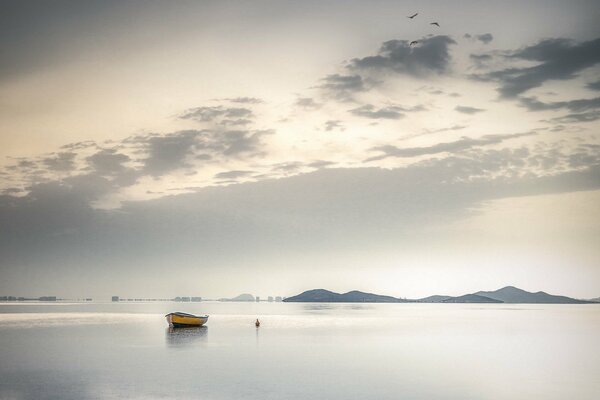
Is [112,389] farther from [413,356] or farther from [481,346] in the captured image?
[481,346]

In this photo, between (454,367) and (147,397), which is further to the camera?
(454,367)

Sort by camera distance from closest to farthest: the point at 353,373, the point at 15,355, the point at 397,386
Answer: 1. the point at 397,386
2. the point at 353,373
3. the point at 15,355

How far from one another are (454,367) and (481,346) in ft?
76.1

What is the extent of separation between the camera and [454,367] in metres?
50.0

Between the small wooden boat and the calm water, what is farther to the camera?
the small wooden boat

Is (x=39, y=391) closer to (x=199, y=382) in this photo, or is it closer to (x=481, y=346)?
(x=199, y=382)

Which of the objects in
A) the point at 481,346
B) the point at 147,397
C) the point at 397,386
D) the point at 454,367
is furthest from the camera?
the point at 481,346

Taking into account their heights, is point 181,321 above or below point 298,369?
above

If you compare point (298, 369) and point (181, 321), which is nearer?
point (298, 369)

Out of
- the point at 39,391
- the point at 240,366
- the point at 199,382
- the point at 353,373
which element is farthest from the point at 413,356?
the point at 39,391

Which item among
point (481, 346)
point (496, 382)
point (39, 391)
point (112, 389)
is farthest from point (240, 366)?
point (481, 346)

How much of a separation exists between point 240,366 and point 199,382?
1007 centimetres

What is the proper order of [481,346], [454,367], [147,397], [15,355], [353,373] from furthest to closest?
[481,346] < [15,355] < [454,367] < [353,373] < [147,397]

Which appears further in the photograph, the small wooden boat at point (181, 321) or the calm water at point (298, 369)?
the small wooden boat at point (181, 321)
